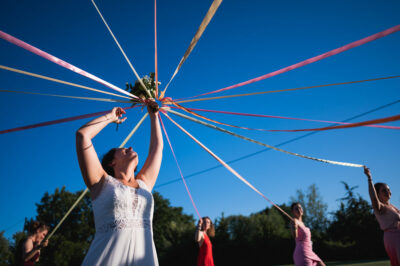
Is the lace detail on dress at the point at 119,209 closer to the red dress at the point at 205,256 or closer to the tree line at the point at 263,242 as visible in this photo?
the red dress at the point at 205,256

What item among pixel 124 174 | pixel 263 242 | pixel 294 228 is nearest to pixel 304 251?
pixel 294 228

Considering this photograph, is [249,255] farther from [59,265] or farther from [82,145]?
[82,145]

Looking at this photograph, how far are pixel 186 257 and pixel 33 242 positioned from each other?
59.1 feet

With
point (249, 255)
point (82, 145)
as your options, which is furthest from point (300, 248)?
point (249, 255)

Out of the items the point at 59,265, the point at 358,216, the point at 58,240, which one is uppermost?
the point at 358,216

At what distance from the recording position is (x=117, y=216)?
1.75 meters

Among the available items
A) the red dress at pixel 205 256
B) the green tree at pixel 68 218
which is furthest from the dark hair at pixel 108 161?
the green tree at pixel 68 218

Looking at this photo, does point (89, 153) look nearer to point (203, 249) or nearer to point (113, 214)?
point (113, 214)

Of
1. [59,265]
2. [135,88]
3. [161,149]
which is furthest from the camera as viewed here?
[59,265]

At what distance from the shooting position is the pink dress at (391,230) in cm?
387

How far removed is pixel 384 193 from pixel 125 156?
14.0ft

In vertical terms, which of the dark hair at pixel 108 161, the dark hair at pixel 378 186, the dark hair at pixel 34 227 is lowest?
the dark hair at pixel 34 227

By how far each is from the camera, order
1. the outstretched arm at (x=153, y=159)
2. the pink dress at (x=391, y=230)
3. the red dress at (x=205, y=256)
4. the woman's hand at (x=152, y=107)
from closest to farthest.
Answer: the outstretched arm at (x=153, y=159), the woman's hand at (x=152, y=107), the pink dress at (x=391, y=230), the red dress at (x=205, y=256)

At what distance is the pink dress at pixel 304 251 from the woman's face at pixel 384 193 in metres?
1.48
